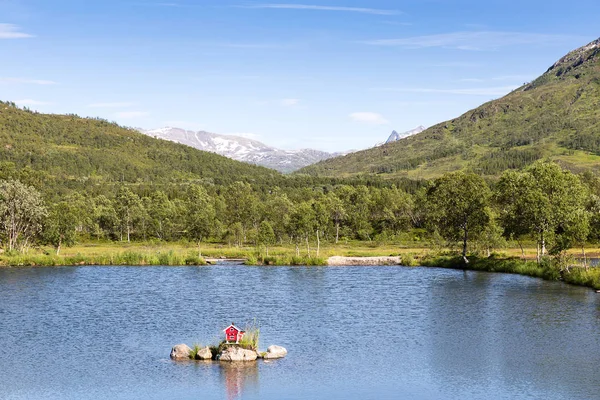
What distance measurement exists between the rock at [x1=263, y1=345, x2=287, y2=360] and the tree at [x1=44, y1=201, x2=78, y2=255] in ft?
304

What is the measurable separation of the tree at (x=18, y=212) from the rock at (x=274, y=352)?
90.6 metres

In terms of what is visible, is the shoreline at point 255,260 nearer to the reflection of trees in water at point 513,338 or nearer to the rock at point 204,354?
the reflection of trees in water at point 513,338

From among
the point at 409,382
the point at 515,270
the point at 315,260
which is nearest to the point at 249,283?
the point at 315,260

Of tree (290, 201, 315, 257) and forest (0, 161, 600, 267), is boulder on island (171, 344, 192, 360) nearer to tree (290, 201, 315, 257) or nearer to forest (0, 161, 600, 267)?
forest (0, 161, 600, 267)

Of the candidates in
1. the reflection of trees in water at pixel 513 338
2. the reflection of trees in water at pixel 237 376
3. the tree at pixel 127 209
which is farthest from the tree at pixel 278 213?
the reflection of trees in water at pixel 237 376

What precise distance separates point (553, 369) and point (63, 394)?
33.7 m

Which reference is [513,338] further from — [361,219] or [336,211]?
[361,219]

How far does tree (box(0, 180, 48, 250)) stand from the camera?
127m

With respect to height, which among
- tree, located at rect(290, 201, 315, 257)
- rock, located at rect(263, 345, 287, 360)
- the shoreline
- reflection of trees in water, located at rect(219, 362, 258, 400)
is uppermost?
tree, located at rect(290, 201, 315, 257)

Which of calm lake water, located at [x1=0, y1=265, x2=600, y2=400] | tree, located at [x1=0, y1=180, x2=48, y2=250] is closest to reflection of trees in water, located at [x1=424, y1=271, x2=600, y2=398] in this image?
calm lake water, located at [x1=0, y1=265, x2=600, y2=400]

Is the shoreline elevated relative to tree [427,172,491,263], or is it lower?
lower

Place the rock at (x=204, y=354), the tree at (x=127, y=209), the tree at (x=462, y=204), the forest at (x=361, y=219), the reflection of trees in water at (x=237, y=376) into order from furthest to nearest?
the tree at (x=127, y=209) → the tree at (x=462, y=204) → the forest at (x=361, y=219) → the rock at (x=204, y=354) → the reflection of trees in water at (x=237, y=376)

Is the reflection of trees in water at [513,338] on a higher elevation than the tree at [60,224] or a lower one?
lower

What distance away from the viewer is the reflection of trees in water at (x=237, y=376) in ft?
140
